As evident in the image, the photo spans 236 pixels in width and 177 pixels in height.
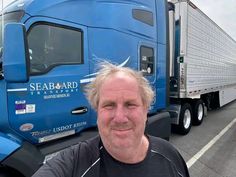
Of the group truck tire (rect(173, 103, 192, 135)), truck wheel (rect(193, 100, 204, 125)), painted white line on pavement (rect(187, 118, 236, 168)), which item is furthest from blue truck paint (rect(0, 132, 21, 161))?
truck wheel (rect(193, 100, 204, 125))

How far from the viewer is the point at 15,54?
3025mm

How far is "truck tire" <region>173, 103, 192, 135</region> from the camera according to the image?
8273 millimetres

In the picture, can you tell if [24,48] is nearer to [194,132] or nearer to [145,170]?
[145,170]

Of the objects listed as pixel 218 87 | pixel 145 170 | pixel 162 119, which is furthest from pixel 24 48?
pixel 218 87

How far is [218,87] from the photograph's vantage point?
12.3m

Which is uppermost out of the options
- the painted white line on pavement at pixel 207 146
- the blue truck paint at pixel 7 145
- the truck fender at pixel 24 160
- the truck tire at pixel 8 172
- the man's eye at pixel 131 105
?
the man's eye at pixel 131 105

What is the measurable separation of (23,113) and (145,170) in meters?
2.21

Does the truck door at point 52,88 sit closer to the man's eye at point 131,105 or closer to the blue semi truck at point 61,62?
the blue semi truck at point 61,62

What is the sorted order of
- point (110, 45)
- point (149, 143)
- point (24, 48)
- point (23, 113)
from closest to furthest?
point (149, 143) → point (24, 48) → point (23, 113) → point (110, 45)

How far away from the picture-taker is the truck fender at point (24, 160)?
311 cm

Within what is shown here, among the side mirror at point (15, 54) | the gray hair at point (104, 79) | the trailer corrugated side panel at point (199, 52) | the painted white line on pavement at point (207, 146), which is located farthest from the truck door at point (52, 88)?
the trailer corrugated side panel at point (199, 52)

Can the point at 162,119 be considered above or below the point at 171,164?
below

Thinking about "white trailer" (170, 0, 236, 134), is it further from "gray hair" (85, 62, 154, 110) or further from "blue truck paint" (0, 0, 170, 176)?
"gray hair" (85, 62, 154, 110)

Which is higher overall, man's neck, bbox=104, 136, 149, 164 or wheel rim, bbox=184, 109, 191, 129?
man's neck, bbox=104, 136, 149, 164
